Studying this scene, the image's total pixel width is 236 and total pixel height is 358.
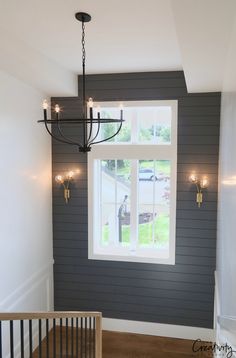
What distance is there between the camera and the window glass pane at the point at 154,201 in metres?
4.81

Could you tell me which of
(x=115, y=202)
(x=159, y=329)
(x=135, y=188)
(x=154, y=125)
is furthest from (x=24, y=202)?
(x=159, y=329)

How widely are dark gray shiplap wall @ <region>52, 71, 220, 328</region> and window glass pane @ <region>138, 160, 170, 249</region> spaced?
29 cm

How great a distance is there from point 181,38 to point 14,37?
5.18 feet

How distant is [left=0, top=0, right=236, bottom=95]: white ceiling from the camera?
2.11m

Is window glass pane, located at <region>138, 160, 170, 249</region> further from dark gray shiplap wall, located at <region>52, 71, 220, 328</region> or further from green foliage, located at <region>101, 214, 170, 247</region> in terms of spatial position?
dark gray shiplap wall, located at <region>52, 71, 220, 328</region>

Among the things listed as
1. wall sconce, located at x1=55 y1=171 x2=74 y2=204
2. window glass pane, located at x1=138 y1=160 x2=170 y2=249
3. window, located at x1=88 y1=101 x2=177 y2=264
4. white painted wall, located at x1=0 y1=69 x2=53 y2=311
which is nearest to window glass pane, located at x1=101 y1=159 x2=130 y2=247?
window, located at x1=88 y1=101 x2=177 y2=264

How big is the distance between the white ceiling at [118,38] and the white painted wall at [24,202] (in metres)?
0.33

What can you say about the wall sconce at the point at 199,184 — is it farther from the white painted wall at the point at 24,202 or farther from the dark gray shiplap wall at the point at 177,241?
the white painted wall at the point at 24,202

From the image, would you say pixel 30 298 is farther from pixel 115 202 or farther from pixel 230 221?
pixel 230 221

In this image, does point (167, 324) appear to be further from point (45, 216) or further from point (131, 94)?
point (131, 94)

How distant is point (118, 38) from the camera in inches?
125

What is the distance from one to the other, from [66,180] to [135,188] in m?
1.00

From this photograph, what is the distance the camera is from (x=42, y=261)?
184 inches

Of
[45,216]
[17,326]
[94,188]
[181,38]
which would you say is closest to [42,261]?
[45,216]
